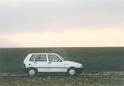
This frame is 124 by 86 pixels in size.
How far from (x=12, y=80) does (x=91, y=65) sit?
6.03 feet

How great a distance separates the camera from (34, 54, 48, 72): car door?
9387 mm

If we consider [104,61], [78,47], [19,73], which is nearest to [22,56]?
[19,73]

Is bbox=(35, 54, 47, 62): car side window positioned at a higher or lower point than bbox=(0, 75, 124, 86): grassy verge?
higher

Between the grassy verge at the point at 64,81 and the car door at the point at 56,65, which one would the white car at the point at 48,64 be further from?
the grassy verge at the point at 64,81

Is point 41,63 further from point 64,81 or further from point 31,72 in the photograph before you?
point 64,81

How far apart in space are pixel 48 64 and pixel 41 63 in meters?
0.20

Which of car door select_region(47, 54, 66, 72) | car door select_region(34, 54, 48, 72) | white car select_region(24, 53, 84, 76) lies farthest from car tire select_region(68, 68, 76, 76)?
car door select_region(34, 54, 48, 72)

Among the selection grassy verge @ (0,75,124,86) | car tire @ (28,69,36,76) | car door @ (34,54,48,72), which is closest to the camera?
grassy verge @ (0,75,124,86)

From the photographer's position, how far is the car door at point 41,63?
30.8ft

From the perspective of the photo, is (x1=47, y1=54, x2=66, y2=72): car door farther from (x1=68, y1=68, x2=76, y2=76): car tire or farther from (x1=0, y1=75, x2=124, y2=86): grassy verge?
(x1=0, y1=75, x2=124, y2=86): grassy verge

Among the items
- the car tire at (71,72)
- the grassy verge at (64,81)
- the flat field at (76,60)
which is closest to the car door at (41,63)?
Answer: the flat field at (76,60)

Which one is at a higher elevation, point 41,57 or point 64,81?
point 41,57

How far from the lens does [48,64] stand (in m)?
9.99

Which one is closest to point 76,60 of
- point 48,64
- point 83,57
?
point 83,57
